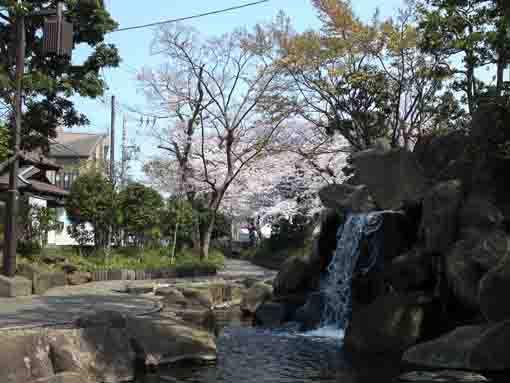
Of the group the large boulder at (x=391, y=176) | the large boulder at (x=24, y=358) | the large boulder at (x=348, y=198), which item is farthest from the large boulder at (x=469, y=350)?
the large boulder at (x=348, y=198)

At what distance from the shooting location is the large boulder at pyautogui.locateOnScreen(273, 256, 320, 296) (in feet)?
→ 56.9

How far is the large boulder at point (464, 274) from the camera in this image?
34.9 feet

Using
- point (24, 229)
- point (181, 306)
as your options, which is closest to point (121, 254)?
point (24, 229)

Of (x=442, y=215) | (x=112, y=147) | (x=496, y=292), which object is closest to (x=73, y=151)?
(x=112, y=147)

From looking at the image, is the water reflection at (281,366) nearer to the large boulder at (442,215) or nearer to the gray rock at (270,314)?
the gray rock at (270,314)

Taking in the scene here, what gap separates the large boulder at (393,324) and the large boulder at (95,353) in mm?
4534

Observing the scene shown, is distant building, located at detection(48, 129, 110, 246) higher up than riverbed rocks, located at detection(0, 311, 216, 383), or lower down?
higher up

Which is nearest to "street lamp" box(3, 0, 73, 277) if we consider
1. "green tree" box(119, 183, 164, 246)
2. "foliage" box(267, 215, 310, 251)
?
"green tree" box(119, 183, 164, 246)

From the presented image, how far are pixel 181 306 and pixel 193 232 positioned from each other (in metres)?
15.5

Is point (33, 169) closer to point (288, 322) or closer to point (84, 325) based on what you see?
point (288, 322)

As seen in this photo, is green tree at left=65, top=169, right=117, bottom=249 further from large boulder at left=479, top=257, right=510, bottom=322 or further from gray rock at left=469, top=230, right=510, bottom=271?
large boulder at left=479, top=257, right=510, bottom=322

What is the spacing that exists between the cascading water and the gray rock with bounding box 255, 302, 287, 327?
1.25 meters

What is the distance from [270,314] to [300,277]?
1.82 meters

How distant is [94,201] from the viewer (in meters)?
23.3
